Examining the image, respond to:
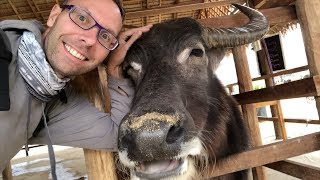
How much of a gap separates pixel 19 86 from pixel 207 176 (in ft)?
4.60

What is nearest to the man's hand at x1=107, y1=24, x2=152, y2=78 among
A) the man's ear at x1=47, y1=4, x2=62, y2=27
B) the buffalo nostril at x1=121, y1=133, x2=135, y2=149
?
the man's ear at x1=47, y1=4, x2=62, y2=27

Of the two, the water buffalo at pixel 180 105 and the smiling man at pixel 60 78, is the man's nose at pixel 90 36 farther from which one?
the water buffalo at pixel 180 105

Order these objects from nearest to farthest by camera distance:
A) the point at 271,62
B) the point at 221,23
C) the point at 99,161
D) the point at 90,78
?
the point at 99,161 → the point at 90,78 → the point at 221,23 → the point at 271,62

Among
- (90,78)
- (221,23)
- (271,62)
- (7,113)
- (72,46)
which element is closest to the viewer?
(7,113)

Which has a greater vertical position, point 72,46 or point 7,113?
point 72,46

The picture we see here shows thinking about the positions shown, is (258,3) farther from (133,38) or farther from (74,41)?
(74,41)

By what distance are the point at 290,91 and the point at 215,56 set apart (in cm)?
68

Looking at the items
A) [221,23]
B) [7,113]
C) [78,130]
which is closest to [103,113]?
[78,130]

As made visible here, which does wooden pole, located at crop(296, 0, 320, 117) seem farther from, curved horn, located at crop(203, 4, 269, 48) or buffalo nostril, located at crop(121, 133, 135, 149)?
buffalo nostril, located at crop(121, 133, 135, 149)

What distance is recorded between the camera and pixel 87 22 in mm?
2152

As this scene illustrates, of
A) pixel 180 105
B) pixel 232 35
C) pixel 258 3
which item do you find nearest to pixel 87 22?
pixel 180 105

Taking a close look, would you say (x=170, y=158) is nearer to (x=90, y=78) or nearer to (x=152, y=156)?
(x=152, y=156)

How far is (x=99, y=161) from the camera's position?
7.25 ft

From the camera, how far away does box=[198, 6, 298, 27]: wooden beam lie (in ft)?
9.19
